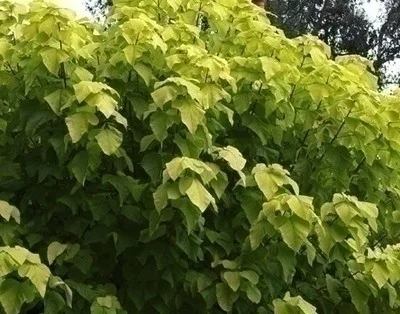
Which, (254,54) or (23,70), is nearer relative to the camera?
(23,70)

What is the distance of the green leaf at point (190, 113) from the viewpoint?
275 centimetres

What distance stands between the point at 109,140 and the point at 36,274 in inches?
24.1

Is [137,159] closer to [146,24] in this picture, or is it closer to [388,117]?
[146,24]

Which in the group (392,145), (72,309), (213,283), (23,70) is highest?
(392,145)

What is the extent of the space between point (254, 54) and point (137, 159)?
70 centimetres

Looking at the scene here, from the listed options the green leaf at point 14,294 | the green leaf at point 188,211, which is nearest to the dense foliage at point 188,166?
the green leaf at point 188,211

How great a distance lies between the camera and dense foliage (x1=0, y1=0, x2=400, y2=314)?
9.14 feet

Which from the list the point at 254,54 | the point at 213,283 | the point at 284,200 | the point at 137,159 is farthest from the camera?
the point at 254,54

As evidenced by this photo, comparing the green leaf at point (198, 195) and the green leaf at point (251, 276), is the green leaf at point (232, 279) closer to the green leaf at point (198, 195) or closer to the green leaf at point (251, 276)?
the green leaf at point (251, 276)

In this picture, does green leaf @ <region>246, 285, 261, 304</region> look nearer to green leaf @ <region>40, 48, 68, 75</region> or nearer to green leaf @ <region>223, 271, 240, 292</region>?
green leaf @ <region>223, 271, 240, 292</region>

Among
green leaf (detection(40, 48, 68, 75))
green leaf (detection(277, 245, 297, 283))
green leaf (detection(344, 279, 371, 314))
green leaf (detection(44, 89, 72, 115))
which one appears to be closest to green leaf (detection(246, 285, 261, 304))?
green leaf (detection(277, 245, 297, 283))

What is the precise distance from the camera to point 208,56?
117 inches

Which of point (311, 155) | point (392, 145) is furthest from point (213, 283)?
point (392, 145)

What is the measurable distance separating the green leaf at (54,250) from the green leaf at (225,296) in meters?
0.58
